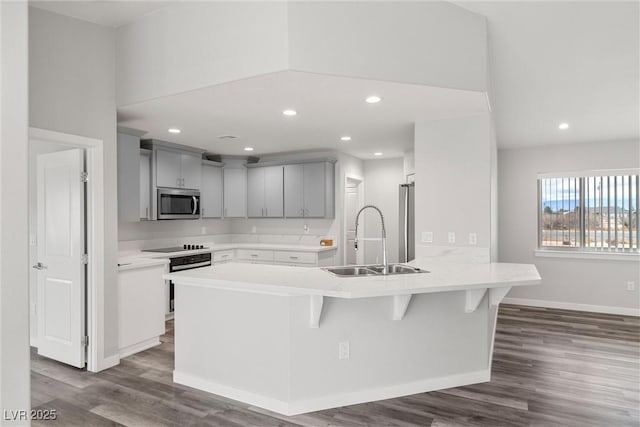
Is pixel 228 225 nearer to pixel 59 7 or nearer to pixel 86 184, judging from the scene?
pixel 86 184

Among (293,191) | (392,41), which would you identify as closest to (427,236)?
(392,41)

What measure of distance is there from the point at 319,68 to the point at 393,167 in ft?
14.2

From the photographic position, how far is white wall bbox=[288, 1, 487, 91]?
7.75 ft

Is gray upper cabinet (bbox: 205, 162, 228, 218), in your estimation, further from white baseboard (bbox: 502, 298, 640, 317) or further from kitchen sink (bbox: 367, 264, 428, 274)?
white baseboard (bbox: 502, 298, 640, 317)

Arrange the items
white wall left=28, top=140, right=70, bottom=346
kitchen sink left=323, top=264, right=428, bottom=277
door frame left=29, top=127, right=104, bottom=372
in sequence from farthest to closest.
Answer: white wall left=28, top=140, right=70, bottom=346, door frame left=29, top=127, right=104, bottom=372, kitchen sink left=323, top=264, right=428, bottom=277

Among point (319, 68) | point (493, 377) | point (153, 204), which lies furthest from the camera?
point (153, 204)

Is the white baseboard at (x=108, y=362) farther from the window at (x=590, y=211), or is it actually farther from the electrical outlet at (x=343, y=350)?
the window at (x=590, y=211)

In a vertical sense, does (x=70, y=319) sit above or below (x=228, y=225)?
below

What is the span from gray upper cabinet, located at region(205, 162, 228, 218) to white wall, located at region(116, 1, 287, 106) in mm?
2454

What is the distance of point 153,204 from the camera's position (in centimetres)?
471

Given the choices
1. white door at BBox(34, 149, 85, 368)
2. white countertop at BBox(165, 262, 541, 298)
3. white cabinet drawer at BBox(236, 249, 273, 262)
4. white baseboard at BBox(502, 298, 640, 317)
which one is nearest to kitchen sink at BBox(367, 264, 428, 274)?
white countertop at BBox(165, 262, 541, 298)

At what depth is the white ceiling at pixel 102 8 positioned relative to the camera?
2.82 m

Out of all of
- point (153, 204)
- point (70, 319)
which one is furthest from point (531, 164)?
point (70, 319)

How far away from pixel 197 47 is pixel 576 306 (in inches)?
236
